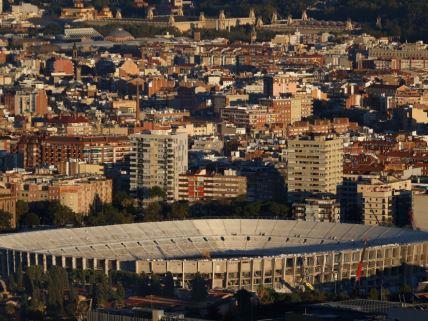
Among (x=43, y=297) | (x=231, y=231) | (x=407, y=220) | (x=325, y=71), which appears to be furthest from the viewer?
(x=325, y=71)

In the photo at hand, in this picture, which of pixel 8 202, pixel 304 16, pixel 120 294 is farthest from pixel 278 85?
pixel 120 294

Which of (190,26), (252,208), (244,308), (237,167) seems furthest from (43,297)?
(190,26)

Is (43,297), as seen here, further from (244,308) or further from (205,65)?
(205,65)

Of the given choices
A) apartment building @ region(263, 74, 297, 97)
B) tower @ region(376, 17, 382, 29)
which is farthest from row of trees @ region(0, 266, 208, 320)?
tower @ region(376, 17, 382, 29)

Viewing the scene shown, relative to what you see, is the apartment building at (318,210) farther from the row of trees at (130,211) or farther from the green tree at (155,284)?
the green tree at (155,284)

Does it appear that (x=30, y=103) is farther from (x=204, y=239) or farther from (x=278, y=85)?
(x=204, y=239)

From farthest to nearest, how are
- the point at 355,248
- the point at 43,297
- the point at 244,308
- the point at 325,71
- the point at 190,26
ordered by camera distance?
the point at 190,26, the point at 325,71, the point at 355,248, the point at 43,297, the point at 244,308
